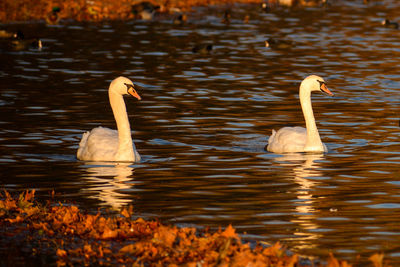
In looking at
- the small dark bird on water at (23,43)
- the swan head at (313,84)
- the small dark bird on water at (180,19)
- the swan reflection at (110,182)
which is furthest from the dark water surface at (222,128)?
the small dark bird on water at (180,19)

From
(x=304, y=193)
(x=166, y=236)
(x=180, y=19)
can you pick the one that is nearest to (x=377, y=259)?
(x=166, y=236)

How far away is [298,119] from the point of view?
23703 mm

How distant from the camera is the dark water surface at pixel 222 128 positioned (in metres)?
14.0

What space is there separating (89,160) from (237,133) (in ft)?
13.6

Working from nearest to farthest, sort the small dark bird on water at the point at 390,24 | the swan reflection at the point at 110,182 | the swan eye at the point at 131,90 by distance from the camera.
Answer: the swan reflection at the point at 110,182 → the swan eye at the point at 131,90 → the small dark bird on water at the point at 390,24

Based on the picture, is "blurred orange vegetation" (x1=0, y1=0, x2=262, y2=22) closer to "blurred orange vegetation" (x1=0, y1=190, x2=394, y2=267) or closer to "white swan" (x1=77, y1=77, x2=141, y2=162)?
"white swan" (x1=77, y1=77, x2=141, y2=162)

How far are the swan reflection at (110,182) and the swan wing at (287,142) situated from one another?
3.16 meters

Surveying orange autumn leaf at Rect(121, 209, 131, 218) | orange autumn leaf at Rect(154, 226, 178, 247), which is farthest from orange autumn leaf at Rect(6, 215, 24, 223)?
orange autumn leaf at Rect(154, 226, 178, 247)

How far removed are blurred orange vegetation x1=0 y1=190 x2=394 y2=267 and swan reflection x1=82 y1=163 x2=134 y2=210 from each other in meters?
1.59

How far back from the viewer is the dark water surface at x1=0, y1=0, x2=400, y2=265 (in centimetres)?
1398

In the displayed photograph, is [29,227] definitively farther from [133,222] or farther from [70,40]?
[70,40]

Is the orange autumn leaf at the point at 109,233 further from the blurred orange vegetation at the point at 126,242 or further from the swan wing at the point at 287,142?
the swan wing at the point at 287,142

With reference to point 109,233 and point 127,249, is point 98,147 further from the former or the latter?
point 127,249

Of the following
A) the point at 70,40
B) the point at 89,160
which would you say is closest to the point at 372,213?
the point at 89,160
